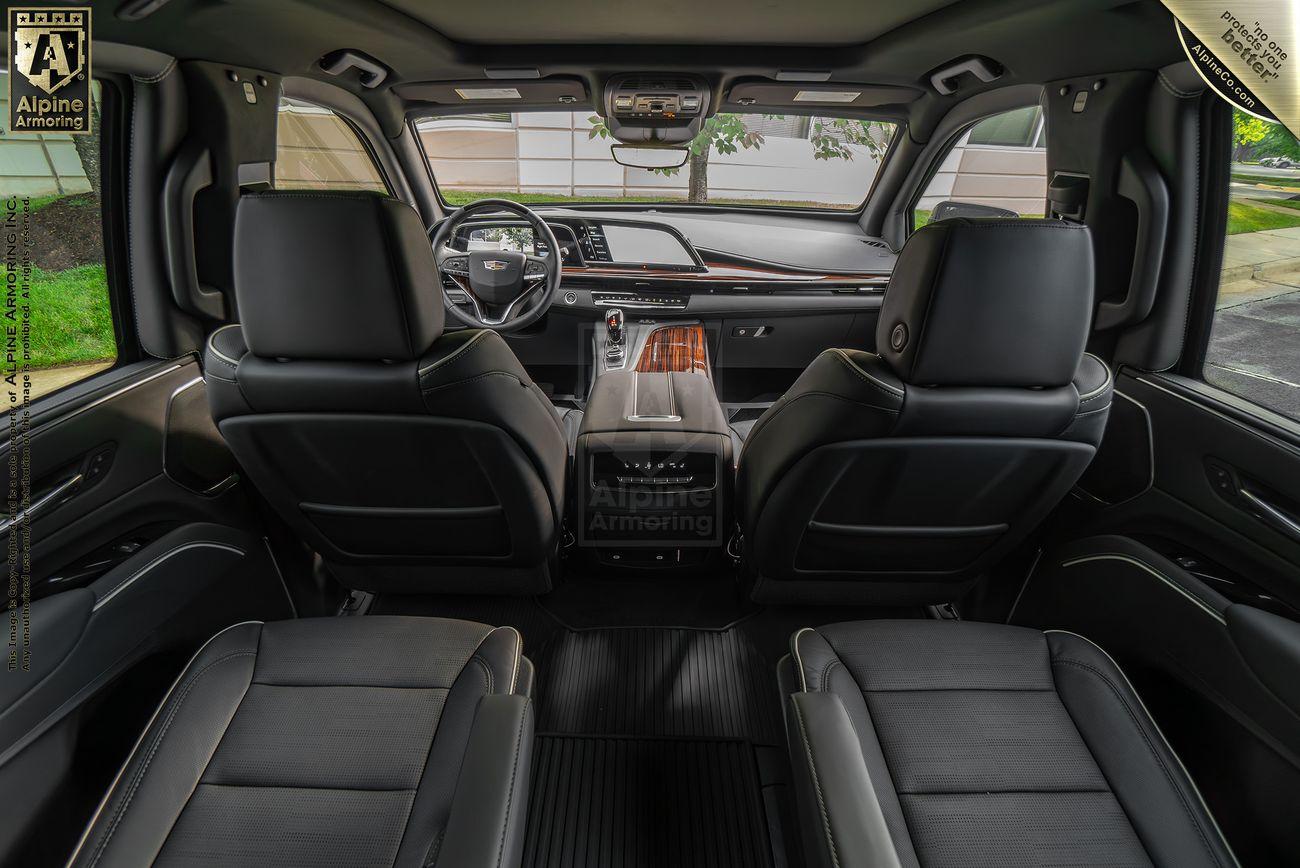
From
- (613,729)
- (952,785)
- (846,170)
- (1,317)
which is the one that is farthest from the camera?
(846,170)

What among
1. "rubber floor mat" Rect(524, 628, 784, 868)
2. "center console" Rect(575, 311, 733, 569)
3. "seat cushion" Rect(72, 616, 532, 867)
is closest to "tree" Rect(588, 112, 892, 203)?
"center console" Rect(575, 311, 733, 569)

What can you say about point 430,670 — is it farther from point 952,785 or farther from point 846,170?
point 846,170

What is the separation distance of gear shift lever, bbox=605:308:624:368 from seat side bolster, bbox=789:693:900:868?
2.32 metres

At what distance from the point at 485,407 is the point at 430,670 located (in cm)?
56

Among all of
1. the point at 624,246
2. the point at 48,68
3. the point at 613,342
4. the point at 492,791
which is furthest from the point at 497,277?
the point at 492,791

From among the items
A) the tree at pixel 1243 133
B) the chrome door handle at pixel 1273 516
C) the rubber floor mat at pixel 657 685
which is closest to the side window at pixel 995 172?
the tree at pixel 1243 133

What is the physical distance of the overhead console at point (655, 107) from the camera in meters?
2.57

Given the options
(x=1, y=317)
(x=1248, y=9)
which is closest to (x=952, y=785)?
(x=1248, y=9)

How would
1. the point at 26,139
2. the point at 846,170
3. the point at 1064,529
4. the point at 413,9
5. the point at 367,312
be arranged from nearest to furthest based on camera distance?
the point at 367,312 < the point at 26,139 < the point at 1064,529 < the point at 413,9 < the point at 846,170

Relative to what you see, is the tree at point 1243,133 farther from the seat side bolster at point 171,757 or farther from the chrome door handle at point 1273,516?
the seat side bolster at point 171,757

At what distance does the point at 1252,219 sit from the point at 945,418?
3.95 ft

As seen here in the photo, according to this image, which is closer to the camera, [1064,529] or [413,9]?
[1064,529]

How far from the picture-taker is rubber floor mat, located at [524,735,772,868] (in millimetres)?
1384

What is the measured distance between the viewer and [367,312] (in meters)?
1.25
